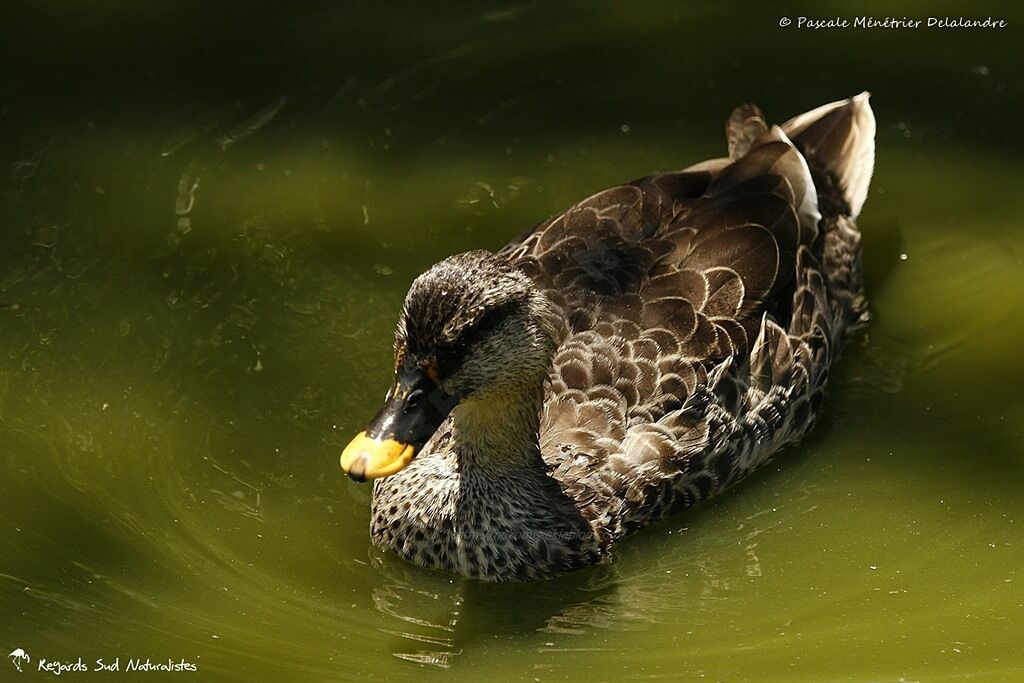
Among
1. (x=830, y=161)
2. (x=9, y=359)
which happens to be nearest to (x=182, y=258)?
(x=9, y=359)

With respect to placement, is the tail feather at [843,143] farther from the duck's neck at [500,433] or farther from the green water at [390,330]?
the duck's neck at [500,433]

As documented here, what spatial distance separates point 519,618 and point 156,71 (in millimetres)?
4369

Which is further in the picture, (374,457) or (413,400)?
(413,400)

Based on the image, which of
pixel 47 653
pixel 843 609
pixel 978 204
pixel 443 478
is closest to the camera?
pixel 47 653

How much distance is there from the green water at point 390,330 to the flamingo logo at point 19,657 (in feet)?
0.23

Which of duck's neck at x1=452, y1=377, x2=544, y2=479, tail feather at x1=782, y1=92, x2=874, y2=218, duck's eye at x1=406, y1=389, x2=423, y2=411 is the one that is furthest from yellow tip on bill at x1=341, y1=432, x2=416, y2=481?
tail feather at x1=782, y1=92, x2=874, y2=218

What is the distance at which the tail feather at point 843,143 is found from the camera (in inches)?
308

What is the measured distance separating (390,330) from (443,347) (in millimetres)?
1802

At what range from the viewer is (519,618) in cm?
584

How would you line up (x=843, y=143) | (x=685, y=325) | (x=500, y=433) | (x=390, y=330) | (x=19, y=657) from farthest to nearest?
(x=843, y=143), (x=390, y=330), (x=685, y=325), (x=500, y=433), (x=19, y=657)

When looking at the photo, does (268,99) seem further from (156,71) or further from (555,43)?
(555,43)

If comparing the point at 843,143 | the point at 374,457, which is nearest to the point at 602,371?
the point at 374,457

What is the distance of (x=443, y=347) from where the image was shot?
17.9 feet

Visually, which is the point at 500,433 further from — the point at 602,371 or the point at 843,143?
the point at 843,143
